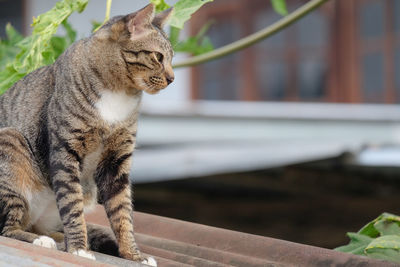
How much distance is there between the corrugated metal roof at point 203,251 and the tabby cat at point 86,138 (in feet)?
0.37

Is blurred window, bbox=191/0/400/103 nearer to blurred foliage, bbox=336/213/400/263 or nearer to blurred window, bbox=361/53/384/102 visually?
blurred window, bbox=361/53/384/102

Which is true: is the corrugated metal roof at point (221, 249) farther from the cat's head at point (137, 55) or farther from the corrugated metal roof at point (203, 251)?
the cat's head at point (137, 55)

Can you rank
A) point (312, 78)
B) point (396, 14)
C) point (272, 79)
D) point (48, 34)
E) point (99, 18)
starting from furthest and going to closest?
1. point (272, 79)
2. point (312, 78)
3. point (99, 18)
4. point (396, 14)
5. point (48, 34)

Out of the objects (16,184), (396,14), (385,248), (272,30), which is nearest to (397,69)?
(396,14)

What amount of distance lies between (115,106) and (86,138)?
105 mm

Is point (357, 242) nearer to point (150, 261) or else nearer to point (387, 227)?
point (387, 227)

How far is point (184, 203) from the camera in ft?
17.3

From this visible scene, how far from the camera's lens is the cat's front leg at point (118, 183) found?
1565 mm

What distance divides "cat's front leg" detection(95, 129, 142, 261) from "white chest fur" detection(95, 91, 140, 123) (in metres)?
0.04

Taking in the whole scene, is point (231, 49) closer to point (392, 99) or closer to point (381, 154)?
point (381, 154)

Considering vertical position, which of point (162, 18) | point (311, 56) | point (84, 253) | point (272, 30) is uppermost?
point (311, 56)

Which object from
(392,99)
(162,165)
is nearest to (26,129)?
→ (162,165)

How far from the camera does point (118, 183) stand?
1.62 m

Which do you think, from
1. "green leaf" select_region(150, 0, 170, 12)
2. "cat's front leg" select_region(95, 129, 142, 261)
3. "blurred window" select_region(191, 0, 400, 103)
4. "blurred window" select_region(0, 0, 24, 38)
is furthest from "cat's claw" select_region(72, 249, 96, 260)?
"blurred window" select_region(0, 0, 24, 38)
